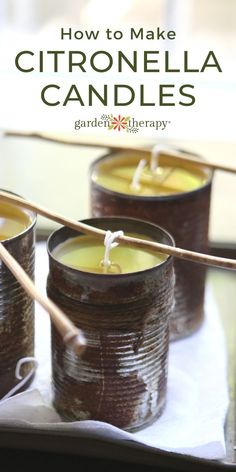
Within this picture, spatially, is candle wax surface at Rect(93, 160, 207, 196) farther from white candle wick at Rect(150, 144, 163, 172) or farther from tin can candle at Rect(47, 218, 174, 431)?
tin can candle at Rect(47, 218, 174, 431)

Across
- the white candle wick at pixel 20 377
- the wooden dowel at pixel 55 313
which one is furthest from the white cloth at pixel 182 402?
the wooden dowel at pixel 55 313

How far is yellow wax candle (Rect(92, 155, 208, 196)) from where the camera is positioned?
2.70 feet

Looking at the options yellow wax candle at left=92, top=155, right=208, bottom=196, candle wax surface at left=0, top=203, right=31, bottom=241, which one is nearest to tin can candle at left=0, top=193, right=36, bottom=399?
candle wax surface at left=0, top=203, right=31, bottom=241

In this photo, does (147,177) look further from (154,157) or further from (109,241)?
(109,241)

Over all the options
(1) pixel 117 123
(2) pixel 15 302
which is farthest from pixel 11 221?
(1) pixel 117 123

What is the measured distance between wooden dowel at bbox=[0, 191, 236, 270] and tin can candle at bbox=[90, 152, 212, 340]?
0.30 ft

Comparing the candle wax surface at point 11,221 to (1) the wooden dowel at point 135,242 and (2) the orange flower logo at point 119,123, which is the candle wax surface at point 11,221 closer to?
(1) the wooden dowel at point 135,242

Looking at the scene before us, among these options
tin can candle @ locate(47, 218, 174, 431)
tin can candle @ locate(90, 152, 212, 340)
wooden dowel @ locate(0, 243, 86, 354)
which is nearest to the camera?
wooden dowel @ locate(0, 243, 86, 354)

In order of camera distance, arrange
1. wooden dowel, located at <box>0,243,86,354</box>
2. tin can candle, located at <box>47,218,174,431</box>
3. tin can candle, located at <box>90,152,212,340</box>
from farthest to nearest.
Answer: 1. tin can candle, located at <box>90,152,212,340</box>
2. tin can candle, located at <box>47,218,174,431</box>
3. wooden dowel, located at <box>0,243,86,354</box>

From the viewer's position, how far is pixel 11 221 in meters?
0.73

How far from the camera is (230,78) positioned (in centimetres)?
150

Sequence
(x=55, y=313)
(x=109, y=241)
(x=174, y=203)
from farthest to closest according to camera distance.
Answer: (x=174, y=203) < (x=109, y=241) < (x=55, y=313)

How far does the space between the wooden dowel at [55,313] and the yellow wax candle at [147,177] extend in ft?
0.69

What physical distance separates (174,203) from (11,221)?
6.1 inches
